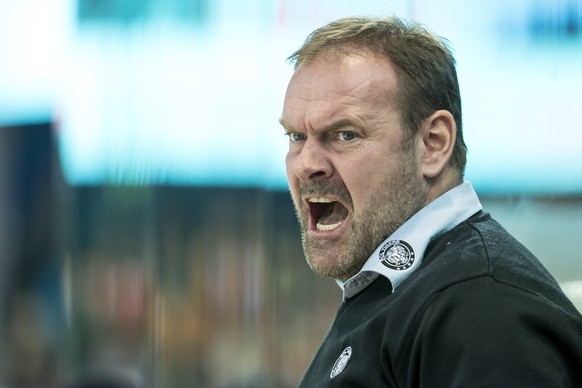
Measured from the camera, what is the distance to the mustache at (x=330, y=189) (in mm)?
1604

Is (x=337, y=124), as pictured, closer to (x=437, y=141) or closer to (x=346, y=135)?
(x=346, y=135)

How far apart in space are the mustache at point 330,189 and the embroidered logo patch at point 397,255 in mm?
123

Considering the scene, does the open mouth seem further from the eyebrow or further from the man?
the eyebrow

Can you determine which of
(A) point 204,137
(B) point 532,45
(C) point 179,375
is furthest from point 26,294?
(B) point 532,45

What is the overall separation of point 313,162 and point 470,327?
0.52 m

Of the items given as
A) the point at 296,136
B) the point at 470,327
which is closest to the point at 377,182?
the point at 296,136

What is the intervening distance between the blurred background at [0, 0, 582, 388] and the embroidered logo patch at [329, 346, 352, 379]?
1506mm

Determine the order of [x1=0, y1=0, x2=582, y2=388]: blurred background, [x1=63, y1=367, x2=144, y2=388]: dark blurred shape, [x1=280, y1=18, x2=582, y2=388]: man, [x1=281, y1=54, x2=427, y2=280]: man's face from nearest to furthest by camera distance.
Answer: [x1=280, y1=18, x2=582, y2=388]: man, [x1=281, y1=54, x2=427, y2=280]: man's face, [x1=0, y1=0, x2=582, y2=388]: blurred background, [x1=63, y1=367, x2=144, y2=388]: dark blurred shape

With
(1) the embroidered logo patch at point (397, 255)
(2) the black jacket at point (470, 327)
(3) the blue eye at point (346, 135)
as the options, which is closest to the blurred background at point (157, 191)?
(3) the blue eye at point (346, 135)

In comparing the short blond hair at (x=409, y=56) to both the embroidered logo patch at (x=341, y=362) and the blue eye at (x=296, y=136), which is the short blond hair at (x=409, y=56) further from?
the embroidered logo patch at (x=341, y=362)

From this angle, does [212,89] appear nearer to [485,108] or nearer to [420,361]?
[485,108]

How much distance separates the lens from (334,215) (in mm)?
1683

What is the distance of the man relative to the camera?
1.38 meters

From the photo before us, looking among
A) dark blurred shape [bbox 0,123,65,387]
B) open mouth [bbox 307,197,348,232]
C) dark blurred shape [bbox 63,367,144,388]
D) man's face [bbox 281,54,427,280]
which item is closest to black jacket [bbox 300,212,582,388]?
man's face [bbox 281,54,427,280]
